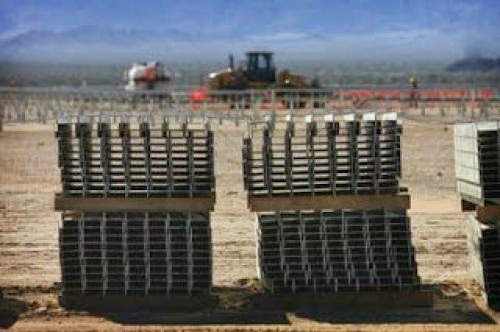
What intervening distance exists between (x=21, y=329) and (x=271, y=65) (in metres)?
39.0

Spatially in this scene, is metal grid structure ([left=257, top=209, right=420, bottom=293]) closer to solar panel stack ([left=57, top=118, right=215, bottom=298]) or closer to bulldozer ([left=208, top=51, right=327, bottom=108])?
solar panel stack ([left=57, top=118, right=215, bottom=298])

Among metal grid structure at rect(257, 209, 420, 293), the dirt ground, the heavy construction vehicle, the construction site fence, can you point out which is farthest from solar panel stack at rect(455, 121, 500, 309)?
the heavy construction vehicle

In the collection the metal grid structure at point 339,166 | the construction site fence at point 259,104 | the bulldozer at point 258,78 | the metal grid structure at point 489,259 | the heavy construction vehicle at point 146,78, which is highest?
the heavy construction vehicle at point 146,78

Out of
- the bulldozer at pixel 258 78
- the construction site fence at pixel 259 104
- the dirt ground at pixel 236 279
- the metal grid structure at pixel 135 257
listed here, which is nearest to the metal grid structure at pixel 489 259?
the dirt ground at pixel 236 279

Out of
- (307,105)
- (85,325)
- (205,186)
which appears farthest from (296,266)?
(307,105)

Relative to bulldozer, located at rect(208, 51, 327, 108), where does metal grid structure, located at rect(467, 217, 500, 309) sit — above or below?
below

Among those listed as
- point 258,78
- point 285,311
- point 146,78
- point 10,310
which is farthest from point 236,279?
point 146,78

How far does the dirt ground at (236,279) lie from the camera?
9.78m

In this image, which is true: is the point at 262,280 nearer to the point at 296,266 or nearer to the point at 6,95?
the point at 296,266

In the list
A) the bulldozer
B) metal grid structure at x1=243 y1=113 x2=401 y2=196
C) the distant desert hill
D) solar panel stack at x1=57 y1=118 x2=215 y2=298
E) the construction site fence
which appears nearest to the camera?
solar panel stack at x1=57 y1=118 x2=215 y2=298

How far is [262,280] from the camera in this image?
1062cm

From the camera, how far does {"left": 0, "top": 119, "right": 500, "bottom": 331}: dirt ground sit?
32.1 ft

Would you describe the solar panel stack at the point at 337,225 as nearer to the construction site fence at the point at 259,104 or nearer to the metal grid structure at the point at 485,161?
the metal grid structure at the point at 485,161

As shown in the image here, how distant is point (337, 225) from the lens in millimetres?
10492
